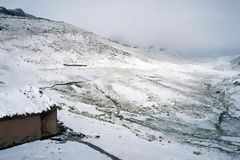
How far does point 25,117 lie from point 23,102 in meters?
1.29

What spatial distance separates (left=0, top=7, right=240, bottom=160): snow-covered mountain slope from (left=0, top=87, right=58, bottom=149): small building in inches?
34.6

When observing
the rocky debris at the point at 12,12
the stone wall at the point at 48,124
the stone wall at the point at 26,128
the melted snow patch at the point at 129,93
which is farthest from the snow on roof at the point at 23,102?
the rocky debris at the point at 12,12

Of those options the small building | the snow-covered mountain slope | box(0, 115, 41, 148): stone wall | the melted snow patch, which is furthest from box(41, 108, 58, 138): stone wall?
the melted snow patch

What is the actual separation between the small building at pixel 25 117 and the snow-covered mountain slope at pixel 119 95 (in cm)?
88

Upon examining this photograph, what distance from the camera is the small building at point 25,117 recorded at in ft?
76.2

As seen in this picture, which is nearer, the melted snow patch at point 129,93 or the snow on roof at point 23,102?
the snow on roof at point 23,102

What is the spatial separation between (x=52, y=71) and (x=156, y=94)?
18.7m

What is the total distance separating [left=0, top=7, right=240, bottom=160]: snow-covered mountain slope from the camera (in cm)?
2843

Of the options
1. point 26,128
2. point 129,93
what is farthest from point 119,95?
point 26,128

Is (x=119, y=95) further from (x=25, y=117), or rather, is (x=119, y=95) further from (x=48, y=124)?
(x=25, y=117)

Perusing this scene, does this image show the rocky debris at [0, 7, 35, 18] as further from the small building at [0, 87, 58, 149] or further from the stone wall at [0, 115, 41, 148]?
the stone wall at [0, 115, 41, 148]

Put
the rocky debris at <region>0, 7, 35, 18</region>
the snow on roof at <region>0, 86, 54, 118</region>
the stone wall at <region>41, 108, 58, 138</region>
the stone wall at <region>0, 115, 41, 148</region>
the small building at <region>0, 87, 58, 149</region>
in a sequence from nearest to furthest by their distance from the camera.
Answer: the stone wall at <region>0, 115, 41, 148</region> → the small building at <region>0, 87, 58, 149</region> → the snow on roof at <region>0, 86, 54, 118</region> → the stone wall at <region>41, 108, 58, 138</region> → the rocky debris at <region>0, 7, 35, 18</region>

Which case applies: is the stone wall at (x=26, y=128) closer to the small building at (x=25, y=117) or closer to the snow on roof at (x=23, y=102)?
the small building at (x=25, y=117)

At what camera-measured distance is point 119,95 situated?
2104 inches
